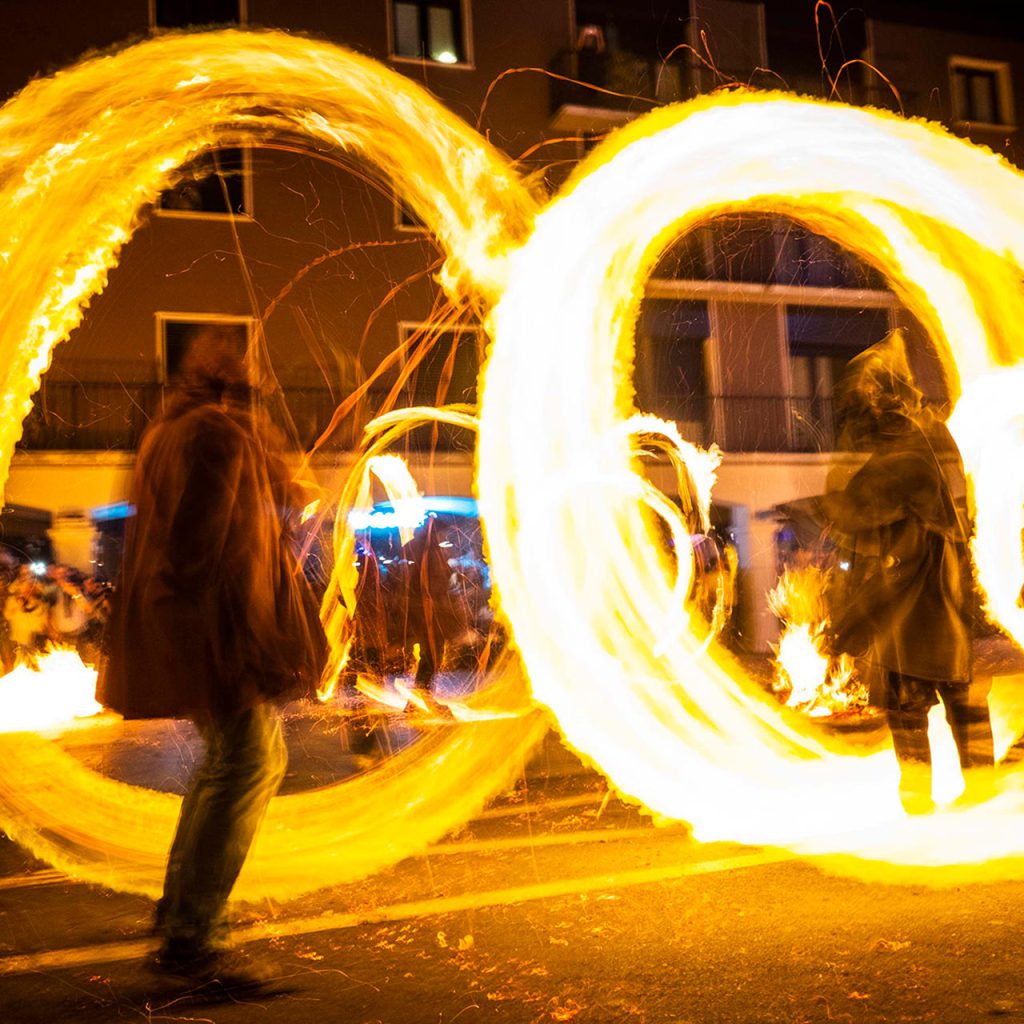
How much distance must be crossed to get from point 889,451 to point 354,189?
502 inches

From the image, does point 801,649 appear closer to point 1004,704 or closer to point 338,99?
point 1004,704

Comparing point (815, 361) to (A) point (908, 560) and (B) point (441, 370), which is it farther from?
(A) point (908, 560)

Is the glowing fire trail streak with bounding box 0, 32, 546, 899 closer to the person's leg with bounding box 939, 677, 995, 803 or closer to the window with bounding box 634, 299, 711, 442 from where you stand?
the person's leg with bounding box 939, 677, 995, 803

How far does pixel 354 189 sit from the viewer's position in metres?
16.0

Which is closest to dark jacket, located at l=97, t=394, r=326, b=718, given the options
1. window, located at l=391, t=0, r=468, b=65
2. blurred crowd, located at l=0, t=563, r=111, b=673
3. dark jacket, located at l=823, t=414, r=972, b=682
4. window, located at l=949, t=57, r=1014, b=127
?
dark jacket, located at l=823, t=414, r=972, b=682

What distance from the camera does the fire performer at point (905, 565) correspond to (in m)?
4.54

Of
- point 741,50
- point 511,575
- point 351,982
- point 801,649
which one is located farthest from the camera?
point 741,50

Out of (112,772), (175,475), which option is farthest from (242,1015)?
(112,772)

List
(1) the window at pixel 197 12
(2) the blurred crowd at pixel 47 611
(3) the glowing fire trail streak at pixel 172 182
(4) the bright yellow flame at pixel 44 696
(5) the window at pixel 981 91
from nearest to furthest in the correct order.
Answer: (3) the glowing fire trail streak at pixel 172 182, (4) the bright yellow flame at pixel 44 696, (2) the blurred crowd at pixel 47 611, (1) the window at pixel 197 12, (5) the window at pixel 981 91

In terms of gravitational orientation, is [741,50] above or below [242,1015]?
above

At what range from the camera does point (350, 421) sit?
1432 cm

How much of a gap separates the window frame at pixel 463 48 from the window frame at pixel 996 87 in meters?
9.11

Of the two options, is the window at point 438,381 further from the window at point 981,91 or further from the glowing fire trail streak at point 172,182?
the window at point 981,91

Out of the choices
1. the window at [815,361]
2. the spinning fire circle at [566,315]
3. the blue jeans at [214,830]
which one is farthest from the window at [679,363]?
the blue jeans at [214,830]
